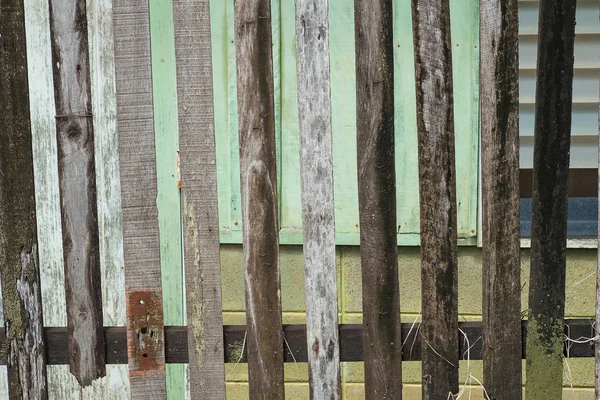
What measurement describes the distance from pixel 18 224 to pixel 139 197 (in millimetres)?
394

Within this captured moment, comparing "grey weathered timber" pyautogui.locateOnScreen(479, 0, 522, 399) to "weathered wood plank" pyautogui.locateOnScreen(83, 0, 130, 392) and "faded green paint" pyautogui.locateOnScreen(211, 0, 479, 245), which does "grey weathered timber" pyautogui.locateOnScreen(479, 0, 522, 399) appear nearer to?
"faded green paint" pyautogui.locateOnScreen(211, 0, 479, 245)

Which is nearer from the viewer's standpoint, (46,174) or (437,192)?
(437,192)

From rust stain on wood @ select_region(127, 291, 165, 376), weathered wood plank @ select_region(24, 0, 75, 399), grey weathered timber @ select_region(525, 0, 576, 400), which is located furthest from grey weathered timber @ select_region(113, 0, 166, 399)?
weathered wood plank @ select_region(24, 0, 75, 399)

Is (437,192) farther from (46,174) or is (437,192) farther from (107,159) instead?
(46,174)

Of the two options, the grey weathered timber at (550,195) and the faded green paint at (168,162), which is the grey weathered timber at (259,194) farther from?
the faded green paint at (168,162)

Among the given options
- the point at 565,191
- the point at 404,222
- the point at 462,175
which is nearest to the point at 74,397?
the point at 404,222

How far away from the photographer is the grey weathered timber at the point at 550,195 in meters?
2.26

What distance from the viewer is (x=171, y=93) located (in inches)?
146

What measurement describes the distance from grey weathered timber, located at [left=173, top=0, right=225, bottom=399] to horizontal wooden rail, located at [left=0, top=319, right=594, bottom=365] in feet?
0.15

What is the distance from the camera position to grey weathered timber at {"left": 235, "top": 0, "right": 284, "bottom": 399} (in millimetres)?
2297

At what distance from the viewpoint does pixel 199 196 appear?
2369mm

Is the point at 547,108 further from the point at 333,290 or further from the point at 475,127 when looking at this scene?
the point at 475,127

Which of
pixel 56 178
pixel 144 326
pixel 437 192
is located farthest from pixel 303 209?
pixel 56 178

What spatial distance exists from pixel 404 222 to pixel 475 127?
58 cm
